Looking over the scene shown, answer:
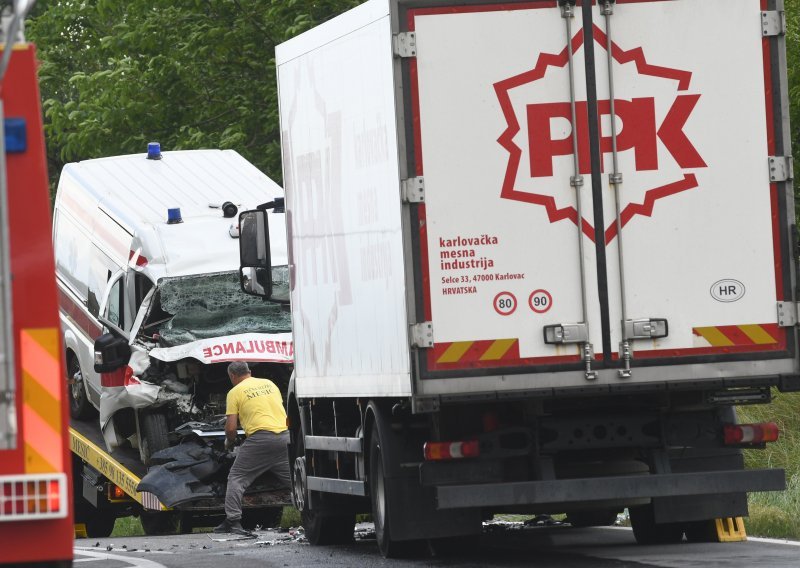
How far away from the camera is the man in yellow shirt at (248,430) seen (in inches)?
638

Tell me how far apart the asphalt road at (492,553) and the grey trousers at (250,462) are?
1.66 feet

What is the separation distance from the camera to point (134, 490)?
17125 mm

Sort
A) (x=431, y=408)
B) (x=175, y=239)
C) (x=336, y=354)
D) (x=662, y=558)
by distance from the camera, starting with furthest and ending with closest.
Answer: (x=175, y=239) → (x=336, y=354) → (x=662, y=558) → (x=431, y=408)

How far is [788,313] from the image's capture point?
434 inches

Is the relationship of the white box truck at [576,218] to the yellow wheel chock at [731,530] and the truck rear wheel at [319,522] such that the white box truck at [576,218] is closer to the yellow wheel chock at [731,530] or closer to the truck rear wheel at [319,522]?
the yellow wheel chock at [731,530]

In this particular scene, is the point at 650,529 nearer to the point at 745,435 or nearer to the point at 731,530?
the point at 731,530

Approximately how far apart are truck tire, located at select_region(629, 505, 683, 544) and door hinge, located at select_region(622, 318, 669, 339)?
2129 millimetres

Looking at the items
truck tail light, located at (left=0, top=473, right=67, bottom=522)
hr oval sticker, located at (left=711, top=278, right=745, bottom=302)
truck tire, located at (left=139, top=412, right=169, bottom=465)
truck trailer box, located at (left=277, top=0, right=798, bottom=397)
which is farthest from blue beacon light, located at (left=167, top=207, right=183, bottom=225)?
truck tail light, located at (left=0, top=473, right=67, bottom=522)

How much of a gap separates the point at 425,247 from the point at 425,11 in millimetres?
1354

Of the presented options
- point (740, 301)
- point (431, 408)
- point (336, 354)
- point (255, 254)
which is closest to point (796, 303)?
point (740, 301)

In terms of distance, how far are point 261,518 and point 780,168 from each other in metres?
8.74

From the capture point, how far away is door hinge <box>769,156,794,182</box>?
1099 cm

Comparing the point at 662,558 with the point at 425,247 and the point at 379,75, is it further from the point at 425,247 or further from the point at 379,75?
the point at 379,75

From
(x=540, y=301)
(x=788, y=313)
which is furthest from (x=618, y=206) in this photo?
(x=788, y=313)
